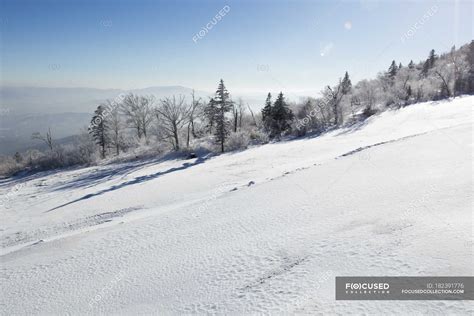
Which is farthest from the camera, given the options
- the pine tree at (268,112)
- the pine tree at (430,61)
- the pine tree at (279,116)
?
the pine tree at (430,61)

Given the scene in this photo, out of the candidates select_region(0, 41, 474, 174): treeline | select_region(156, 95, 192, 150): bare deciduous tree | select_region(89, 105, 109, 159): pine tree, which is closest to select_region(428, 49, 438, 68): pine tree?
select_region(0, 41, 474, 174): treeline

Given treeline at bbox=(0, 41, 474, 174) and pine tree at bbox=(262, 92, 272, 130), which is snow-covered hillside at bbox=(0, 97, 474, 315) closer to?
treeline at bbox=(0, 41, 474, 174)

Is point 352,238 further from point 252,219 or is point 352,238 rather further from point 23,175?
point 23,175

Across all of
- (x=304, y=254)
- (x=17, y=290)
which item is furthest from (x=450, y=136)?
(x=17, y=290)

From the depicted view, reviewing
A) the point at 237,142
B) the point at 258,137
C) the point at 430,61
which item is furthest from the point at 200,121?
the point at 430,61

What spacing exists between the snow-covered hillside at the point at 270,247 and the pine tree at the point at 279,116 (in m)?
32.8

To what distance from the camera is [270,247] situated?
7.01 m

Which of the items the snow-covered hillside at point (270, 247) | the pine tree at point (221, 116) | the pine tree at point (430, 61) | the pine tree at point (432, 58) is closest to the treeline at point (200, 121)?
the pine tree at point (221, 116)

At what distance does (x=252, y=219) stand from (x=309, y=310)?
4684 mm

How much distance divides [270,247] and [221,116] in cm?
3141

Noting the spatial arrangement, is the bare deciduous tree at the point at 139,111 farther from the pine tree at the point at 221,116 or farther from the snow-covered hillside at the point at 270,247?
the snow-covered hillside at the point at 270,247

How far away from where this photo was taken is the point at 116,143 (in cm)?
4781

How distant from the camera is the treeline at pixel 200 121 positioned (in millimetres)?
40156

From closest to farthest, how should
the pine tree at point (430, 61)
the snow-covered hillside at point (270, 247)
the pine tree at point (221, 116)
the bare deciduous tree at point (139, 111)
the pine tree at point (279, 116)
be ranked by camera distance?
1. the snow-covered hillside at point (270, 247)
2. the pine tree at point (221, 116)
3. the pine tree at point (279, 116)
4. the bare deciduous tree at point (139, 111)
5. the pine tree at point (430, 61)
